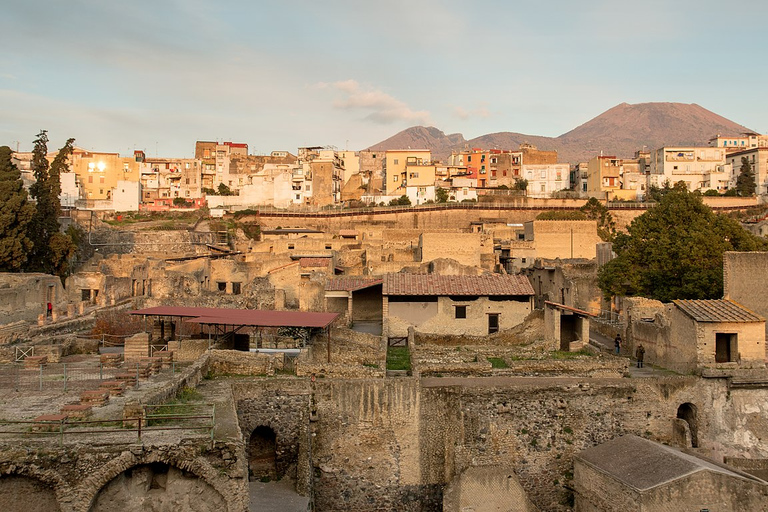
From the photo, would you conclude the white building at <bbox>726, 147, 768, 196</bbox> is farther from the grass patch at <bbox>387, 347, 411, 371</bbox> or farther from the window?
the grass patch at <bbox>387, 347, 411, 371</bbox>

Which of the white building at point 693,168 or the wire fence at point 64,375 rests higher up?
the white building at point 693,168

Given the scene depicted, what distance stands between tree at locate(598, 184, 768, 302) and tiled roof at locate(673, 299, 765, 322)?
6.66m

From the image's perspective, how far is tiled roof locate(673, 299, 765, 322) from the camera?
72.5ft

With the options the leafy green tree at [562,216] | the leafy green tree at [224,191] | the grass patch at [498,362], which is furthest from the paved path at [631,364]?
the leafy green tree at [224,191]

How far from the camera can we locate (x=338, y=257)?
47.5 meters

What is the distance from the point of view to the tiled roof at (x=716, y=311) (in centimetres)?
2209

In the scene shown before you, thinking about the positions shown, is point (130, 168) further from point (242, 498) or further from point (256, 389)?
point (242, 498)

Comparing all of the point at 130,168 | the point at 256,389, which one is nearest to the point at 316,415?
the point at 256,389

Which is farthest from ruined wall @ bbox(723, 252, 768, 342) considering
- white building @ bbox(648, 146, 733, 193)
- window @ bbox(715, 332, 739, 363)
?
white building @ bbox(648, 146, 733, 193)

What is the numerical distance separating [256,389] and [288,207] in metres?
62.8

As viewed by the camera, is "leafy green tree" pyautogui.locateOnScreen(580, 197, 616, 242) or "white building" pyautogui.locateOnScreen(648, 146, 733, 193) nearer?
"leafy green tree" pyautogui.locateOnScreen(580, 197, 616, 242)

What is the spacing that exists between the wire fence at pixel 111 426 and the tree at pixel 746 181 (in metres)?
79.9

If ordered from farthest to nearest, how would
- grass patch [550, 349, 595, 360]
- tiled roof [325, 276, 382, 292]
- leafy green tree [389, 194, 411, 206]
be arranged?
leafy green tree [389, 194, 411, 206] → tiled roof [325, 276, 382, 292] → grass patch [550, 349, 595, 360]

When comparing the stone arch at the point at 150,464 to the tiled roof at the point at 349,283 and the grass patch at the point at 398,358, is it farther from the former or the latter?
the tiled roof at the point at 349,283
